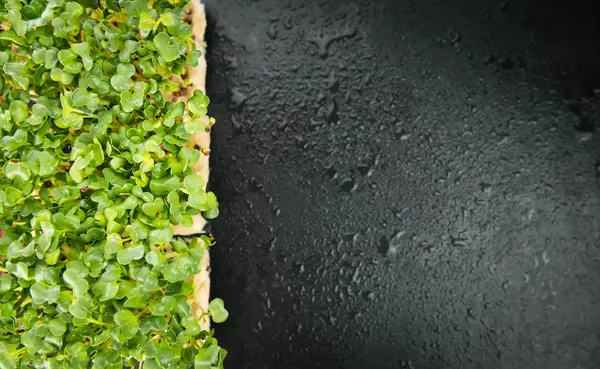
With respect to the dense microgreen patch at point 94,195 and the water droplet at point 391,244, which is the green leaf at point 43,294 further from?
the water droplet at point 391,244

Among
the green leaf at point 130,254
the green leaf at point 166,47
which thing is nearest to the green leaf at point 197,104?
the green leaf at point 166,47

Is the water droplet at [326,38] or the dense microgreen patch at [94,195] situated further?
the water droplet at [326,38]

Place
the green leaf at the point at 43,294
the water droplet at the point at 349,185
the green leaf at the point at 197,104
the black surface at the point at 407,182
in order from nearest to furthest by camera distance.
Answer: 1. the green leaf at the point at 43,294
2. the green leaf at the point at 197,104
3. the black surface at the point at 407,182
4. the water droplet at the point at 349,185

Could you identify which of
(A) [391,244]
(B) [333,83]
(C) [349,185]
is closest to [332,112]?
(B) [333,83]

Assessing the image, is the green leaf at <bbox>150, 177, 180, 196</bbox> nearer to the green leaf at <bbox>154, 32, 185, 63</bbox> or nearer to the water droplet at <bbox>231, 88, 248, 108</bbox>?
the green leaf at <bbox>154, 32, 185, 63</bbox>

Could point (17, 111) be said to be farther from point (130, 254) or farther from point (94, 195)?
point (130, 254)

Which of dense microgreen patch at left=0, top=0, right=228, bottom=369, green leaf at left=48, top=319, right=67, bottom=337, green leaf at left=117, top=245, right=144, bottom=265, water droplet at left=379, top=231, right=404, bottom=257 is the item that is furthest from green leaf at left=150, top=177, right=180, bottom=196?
water droplet at left=379, top=231, right=404, bottom=257
